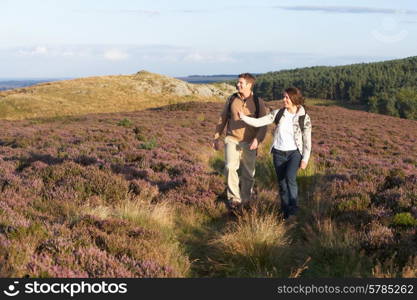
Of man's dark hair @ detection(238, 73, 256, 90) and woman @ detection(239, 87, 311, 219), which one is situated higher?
man's dark hair @ detection(238, 73, 256, 90)

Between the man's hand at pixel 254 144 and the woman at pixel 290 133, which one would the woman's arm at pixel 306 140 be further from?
the man's hand at pixel 254 144

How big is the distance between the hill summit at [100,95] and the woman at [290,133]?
4287cm

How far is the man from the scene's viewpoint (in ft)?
20.6

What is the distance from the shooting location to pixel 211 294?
3.38 metres

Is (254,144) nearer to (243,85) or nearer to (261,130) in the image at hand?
(261,130)

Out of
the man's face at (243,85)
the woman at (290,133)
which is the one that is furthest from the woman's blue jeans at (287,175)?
the man's face at (243,85)

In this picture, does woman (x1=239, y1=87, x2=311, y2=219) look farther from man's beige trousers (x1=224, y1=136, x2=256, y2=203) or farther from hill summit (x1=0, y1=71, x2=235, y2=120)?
hill summit (x1=0, y1=71, x2=235, y2=120)

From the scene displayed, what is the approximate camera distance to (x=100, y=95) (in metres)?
61.8

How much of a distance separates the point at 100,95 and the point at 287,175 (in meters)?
60.2

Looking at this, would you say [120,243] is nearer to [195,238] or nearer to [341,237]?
[195,238]

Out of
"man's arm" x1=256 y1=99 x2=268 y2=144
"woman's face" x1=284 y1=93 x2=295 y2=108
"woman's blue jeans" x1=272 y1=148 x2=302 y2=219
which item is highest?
"woman's face" x1=284 y1=93 x2=295 y2=108

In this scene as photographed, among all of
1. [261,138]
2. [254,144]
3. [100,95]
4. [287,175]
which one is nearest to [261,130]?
[261,138]

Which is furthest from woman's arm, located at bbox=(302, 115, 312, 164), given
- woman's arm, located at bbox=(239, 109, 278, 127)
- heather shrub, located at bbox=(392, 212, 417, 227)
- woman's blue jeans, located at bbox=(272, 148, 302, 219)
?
heather shrub, located at bbox=(392, 212, 417, 227)

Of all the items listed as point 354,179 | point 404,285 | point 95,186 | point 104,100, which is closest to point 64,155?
point 95,186
